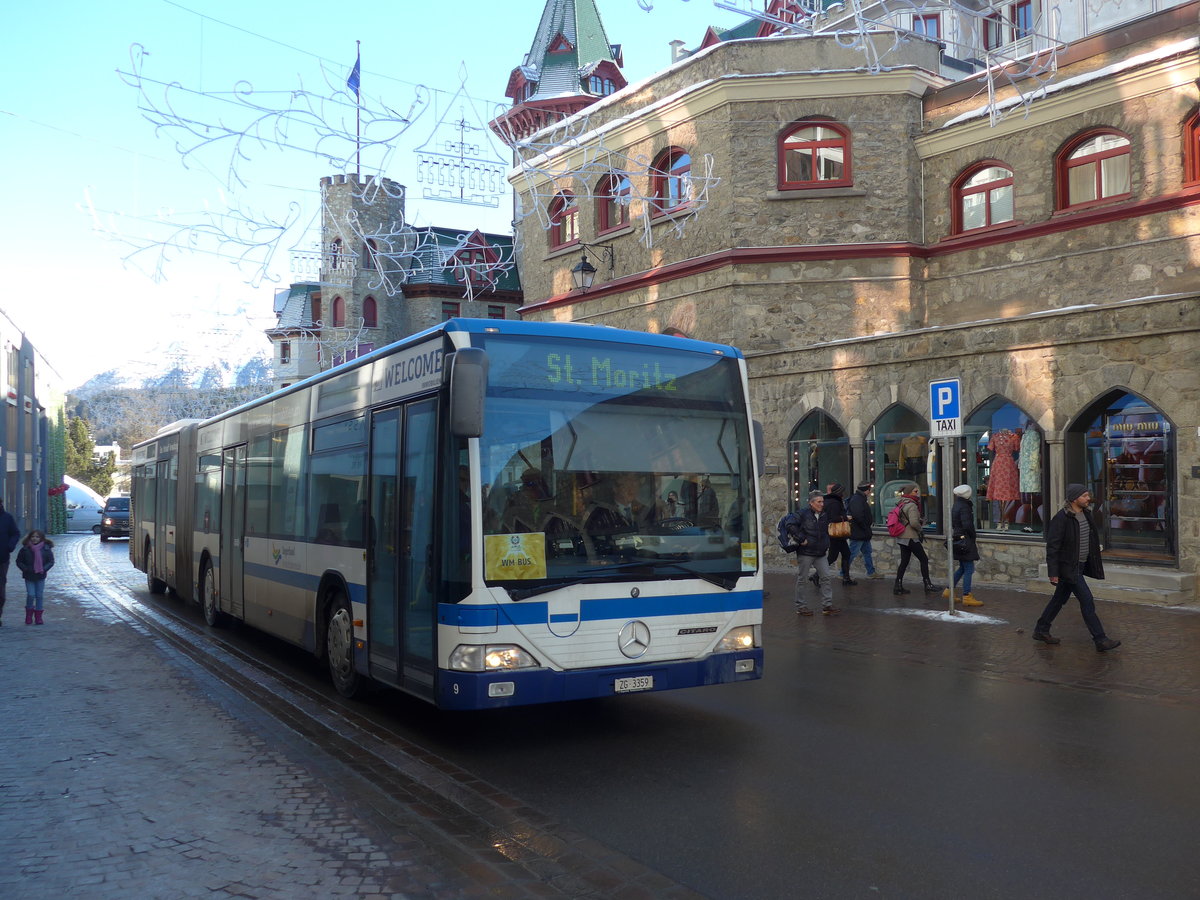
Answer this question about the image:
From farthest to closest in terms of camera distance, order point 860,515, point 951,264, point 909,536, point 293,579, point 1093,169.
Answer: point 951,264, point 1093,169, point 860,515, point 909,536, point 293,579

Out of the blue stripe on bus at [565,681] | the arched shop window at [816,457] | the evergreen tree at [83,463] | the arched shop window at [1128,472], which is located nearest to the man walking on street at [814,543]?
the arched shop window at [1128,472]

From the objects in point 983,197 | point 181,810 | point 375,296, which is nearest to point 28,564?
point 181,810

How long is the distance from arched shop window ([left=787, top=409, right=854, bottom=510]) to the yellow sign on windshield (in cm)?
1415

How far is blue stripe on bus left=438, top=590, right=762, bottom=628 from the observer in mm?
6609

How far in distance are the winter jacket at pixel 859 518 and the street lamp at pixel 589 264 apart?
11191 millimetres

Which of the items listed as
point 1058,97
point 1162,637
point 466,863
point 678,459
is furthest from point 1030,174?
point 466,863

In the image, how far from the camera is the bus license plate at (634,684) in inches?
273

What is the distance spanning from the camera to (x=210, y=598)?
45.5 ft

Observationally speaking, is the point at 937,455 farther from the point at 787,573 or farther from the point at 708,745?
the point at 708,745

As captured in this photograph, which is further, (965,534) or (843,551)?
(843,551)

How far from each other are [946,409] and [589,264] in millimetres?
14516

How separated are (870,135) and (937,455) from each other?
326 inches

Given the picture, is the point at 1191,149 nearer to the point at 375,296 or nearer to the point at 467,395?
the point at 467,395

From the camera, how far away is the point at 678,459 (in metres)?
7.39
